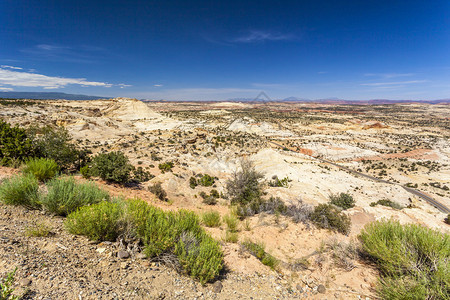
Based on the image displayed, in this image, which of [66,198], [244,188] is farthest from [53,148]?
[244,188]

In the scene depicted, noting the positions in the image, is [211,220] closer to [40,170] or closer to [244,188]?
[244,188]

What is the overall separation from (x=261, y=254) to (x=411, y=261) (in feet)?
10.1

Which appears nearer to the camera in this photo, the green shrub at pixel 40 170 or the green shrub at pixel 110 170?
the green shrub at pixel 40 170

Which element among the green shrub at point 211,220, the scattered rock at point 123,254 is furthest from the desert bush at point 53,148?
the scattered rock at point 123,254

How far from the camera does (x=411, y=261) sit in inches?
155

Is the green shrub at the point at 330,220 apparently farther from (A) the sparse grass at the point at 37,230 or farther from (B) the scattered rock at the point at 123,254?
(A) the sparse grass at the point at 37,230

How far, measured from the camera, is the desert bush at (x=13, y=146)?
9267 millimetres

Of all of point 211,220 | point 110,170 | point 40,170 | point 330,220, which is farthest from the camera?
point 110,170

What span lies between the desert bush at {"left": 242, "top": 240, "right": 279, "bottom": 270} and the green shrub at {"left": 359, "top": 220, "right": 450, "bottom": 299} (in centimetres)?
213

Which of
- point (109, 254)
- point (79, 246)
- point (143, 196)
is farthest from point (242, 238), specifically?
point (143, 196)

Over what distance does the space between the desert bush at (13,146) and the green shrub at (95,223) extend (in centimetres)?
795

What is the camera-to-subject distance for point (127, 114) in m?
48.4

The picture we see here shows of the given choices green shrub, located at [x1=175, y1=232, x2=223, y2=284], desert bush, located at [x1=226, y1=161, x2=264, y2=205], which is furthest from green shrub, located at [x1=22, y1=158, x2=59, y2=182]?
desert bush, located at [x1=226, y1=161, x2=264, y2=205]

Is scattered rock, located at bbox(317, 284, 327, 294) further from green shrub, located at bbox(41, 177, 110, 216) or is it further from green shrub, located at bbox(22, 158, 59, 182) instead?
green shrub, located at bbox(22, 158, 59, 182)
